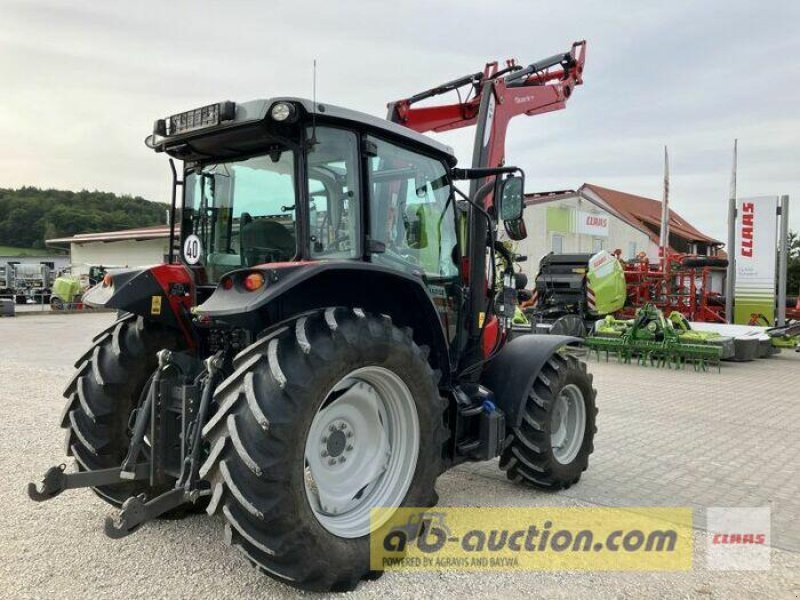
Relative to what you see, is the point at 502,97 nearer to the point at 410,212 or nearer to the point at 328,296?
the point at 410,212

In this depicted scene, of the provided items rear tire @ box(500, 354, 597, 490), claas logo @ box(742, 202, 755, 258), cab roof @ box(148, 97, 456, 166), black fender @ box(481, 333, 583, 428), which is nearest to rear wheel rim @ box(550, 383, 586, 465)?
rear tire @ box(500, 354, 597, 490)

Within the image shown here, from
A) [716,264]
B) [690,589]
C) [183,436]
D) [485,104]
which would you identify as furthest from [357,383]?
[716,264]

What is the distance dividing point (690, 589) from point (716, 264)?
1340cm

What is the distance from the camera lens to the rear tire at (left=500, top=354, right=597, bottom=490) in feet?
14.0

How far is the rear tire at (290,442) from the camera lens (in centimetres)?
258

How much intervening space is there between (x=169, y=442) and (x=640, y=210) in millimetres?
43140

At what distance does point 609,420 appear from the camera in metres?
6.92

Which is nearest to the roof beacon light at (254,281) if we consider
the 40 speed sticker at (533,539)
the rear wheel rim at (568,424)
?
the 40 speed sticker at (533,539)

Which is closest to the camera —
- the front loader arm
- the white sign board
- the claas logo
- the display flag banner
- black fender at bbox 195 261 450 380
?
black fender at bbox 195 261 450 380

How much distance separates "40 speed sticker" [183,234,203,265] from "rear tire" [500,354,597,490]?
2361 mm

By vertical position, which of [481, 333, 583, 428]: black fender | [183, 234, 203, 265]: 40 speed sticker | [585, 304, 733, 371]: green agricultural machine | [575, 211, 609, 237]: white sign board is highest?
[575, 211, 609, 237]: white sign board

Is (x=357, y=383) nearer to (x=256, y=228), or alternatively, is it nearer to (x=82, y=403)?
(x=256, y=228)

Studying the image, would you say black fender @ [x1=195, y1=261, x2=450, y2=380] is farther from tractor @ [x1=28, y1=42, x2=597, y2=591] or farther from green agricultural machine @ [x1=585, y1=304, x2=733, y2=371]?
green agricultural machine @ [x1=585, y1=304, x2=733, y2=371]

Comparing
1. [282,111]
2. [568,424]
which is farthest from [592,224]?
[282,111]
